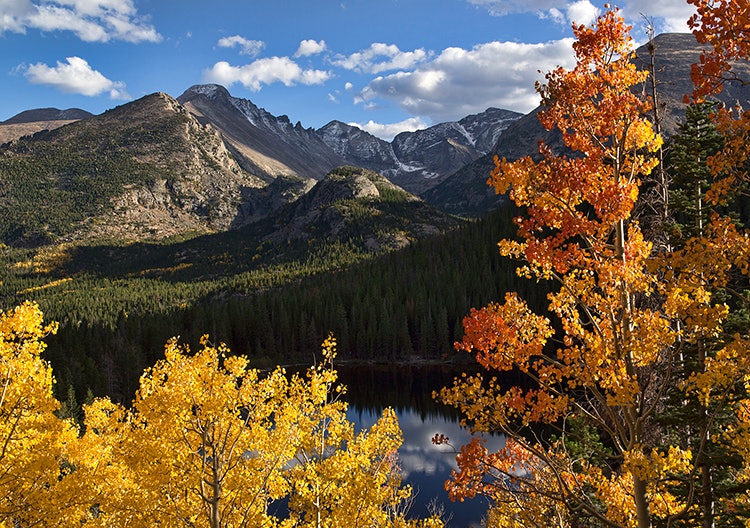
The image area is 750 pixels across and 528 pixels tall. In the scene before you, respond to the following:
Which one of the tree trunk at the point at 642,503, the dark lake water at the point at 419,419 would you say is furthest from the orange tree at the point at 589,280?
the dark lake water at the point at 419,419

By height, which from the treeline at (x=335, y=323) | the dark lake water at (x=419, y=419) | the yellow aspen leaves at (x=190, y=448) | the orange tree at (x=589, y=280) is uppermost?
the orange tree at (x=589, y=280)

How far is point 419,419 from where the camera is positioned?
230 feet

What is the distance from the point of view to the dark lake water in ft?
144

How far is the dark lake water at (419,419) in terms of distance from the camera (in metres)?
43.8

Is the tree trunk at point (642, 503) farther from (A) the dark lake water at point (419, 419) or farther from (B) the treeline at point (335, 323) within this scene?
(B) the treeline at point (335, 323)

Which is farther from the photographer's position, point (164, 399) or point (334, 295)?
point (334, 295)

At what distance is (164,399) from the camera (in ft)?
42.7

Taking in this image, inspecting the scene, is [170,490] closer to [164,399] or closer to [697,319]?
[164,399]

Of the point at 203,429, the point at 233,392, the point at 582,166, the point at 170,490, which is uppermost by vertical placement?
the point at 582,166

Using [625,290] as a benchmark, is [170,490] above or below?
below

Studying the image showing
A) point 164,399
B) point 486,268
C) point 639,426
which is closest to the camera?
point 639,426

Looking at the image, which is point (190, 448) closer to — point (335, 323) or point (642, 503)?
point (642, 503)

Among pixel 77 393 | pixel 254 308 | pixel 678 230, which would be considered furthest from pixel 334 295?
pixel 678 230

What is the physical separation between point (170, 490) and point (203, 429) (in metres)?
2.21
